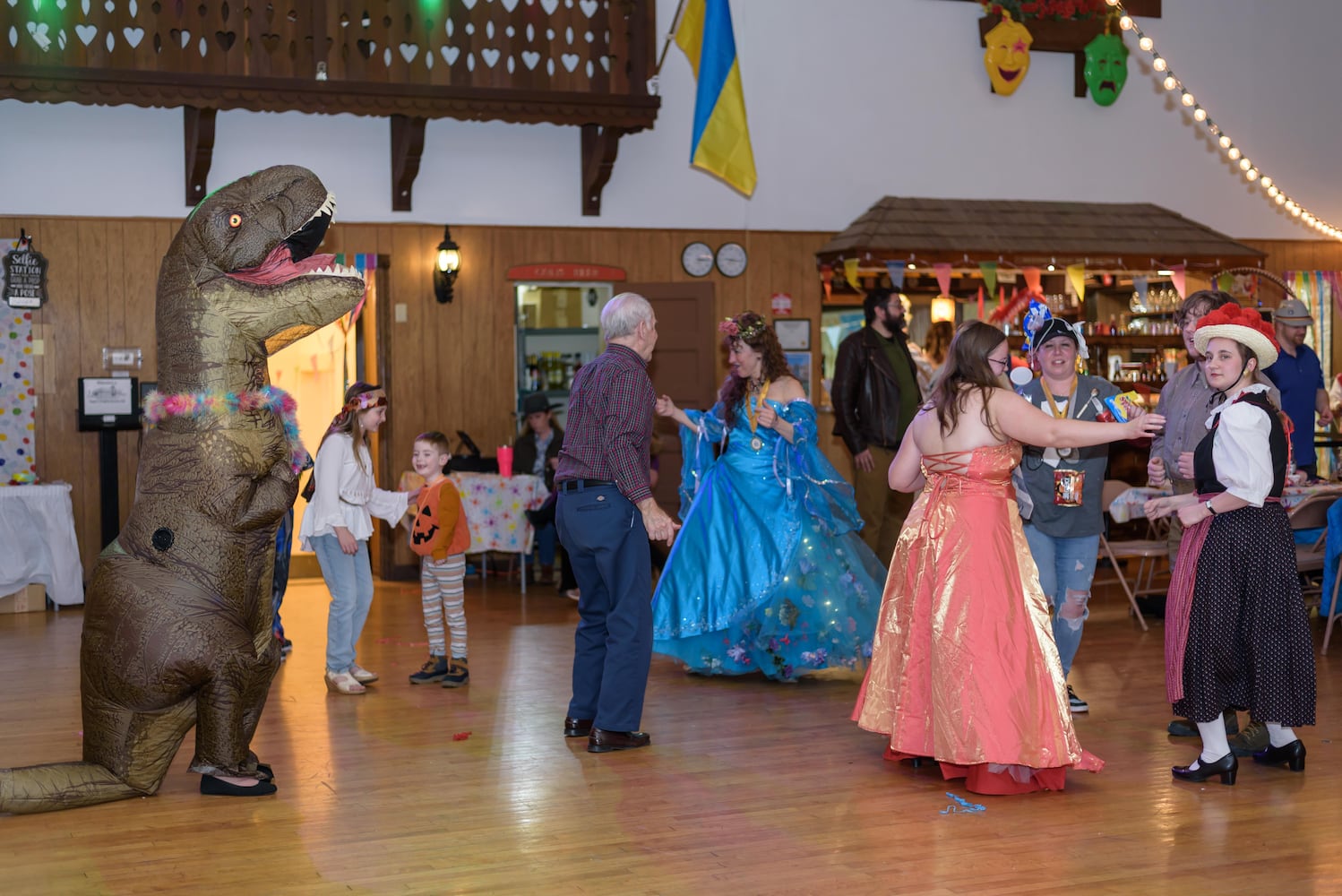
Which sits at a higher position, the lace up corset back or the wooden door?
the wooden door

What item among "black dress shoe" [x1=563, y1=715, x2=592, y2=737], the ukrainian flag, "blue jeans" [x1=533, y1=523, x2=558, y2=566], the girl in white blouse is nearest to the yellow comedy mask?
the ukrainian flag

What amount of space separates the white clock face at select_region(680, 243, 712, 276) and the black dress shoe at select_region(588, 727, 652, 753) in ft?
20.6

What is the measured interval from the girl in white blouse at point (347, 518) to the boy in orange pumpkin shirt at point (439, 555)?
139 mm

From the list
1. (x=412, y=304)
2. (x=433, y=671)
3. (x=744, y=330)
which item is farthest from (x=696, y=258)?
(x=433, y=671)

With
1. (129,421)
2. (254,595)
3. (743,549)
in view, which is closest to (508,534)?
(129,421)

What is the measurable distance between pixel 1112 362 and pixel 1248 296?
126 centimetres

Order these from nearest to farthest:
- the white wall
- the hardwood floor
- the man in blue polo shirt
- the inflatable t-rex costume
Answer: the hardwood floor → the inflatable t-rex costume → the man in blue polo shirt → the white wall

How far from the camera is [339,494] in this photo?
593 centimetres

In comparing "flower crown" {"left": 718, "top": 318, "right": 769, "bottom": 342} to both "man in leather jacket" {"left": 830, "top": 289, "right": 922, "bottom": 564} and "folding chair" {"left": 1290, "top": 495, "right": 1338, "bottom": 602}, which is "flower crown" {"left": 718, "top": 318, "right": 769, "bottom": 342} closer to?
"man in leather jacket" {"left": 830, "top": 289, "right": 922, "bottom": 564}

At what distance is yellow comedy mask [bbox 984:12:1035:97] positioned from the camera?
36.9 ft

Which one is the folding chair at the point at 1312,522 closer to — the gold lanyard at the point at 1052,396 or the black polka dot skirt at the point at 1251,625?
the gold lanyard at the point at 1052,396

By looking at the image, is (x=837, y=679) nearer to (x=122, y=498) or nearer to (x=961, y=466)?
(x=961, y=466)

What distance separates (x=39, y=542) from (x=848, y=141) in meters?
6.68

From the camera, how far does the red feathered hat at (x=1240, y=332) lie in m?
4.36
